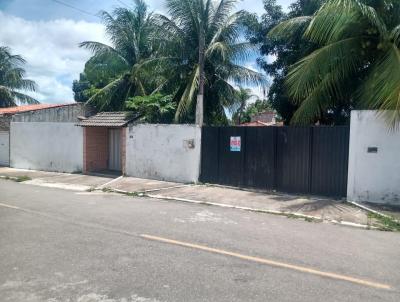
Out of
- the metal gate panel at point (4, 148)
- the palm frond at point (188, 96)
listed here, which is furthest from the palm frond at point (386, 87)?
the metal gate panel at point (4, 148)

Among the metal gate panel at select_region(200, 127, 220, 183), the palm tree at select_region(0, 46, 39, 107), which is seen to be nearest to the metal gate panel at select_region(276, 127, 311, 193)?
the metal gate panel at select_region(200, 127, 220, 183)

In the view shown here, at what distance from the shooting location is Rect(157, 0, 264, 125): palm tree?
1744 centimetres

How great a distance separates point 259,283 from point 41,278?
8.68 feet

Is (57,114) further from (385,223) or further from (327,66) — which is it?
(385,223)

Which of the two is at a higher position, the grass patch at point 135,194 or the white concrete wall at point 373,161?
the white concrete wall at point 373,161

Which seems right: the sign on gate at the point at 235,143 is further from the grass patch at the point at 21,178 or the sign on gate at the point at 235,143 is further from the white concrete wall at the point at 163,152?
the grass patch at the point at 21,178

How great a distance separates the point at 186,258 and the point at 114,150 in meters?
14.4

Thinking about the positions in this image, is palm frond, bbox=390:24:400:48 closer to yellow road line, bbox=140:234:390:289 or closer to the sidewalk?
the sidewalk

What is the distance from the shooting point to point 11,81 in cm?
3231

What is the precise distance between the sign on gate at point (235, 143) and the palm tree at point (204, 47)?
397 cm

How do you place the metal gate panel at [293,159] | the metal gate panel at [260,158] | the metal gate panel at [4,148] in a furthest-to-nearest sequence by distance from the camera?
the metal gate panel at [4,148] → the metal gate panel at [260,158] → the metal gate panel at [293,159]

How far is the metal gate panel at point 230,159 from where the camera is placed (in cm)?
1348

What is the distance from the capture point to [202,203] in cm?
1113

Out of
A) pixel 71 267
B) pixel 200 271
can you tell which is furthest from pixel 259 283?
pixel 71 267
